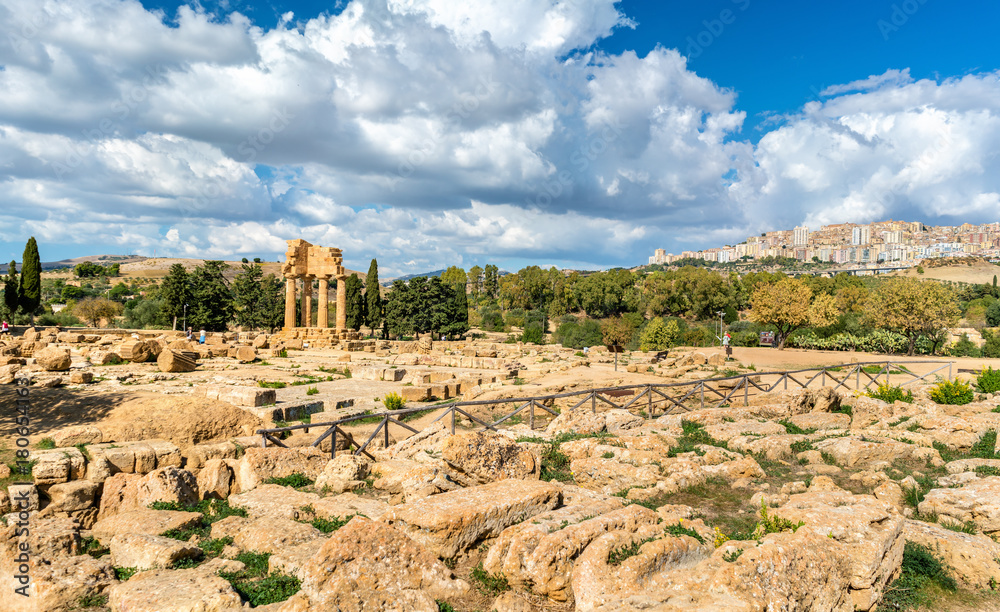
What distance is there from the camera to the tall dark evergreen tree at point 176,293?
45306 millimetres

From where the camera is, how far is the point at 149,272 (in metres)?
130

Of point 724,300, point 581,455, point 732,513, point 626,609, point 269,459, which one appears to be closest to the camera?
point 626,609

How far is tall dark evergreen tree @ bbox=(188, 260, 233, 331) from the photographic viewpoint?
4597 centimetres

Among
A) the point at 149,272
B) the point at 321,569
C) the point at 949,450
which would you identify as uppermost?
the point at 149,272

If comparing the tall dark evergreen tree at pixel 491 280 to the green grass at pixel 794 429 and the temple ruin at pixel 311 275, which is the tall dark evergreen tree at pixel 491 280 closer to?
the temple ruin at pixel 311 275

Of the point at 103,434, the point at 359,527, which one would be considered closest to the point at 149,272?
the point at 103,434

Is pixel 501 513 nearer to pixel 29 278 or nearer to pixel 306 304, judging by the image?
pixel 306 304

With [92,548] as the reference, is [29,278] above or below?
above

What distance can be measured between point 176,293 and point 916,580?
169 ft

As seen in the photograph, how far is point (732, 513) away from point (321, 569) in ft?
19.6

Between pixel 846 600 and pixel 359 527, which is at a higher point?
pixel 359 527

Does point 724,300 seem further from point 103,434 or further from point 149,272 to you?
point 149,272

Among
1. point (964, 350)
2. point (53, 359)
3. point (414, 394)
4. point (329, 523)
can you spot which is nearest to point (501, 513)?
point (329, 523)

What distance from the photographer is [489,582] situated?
18.2 ft
